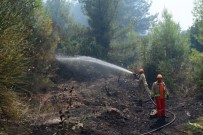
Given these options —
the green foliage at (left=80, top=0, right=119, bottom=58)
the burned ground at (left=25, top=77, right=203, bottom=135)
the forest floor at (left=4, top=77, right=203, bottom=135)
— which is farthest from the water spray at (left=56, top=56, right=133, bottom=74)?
the burned ground at (left=25, top=77, right=203, bottom=135)

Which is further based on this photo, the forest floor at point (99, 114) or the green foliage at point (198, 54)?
the green foliage at point (198, 54)

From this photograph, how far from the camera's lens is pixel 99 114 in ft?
36.6

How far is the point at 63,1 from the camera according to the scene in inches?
2003

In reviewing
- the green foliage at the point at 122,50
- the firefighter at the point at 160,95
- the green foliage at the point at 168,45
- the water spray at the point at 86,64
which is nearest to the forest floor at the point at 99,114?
the firefighter at the point at 160,95

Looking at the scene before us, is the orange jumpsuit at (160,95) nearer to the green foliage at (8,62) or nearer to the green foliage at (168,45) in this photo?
the green foliage at (8,62)

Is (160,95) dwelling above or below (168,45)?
below

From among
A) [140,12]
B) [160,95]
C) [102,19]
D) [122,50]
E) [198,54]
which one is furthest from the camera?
[140,12]

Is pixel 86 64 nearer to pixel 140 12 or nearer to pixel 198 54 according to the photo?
pixel 198 54

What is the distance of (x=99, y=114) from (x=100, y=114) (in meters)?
0.05

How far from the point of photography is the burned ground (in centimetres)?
907

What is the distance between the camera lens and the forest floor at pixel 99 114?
9055 millimetres

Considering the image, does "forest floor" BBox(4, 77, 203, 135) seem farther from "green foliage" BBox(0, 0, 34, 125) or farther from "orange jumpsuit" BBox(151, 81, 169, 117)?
"green foliage" BBox(0, 0, 34, 125)

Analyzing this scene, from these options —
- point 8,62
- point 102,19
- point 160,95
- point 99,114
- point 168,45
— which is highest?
point 102,19

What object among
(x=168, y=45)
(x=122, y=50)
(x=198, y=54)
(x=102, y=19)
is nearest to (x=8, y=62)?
(x=198, y=54)
